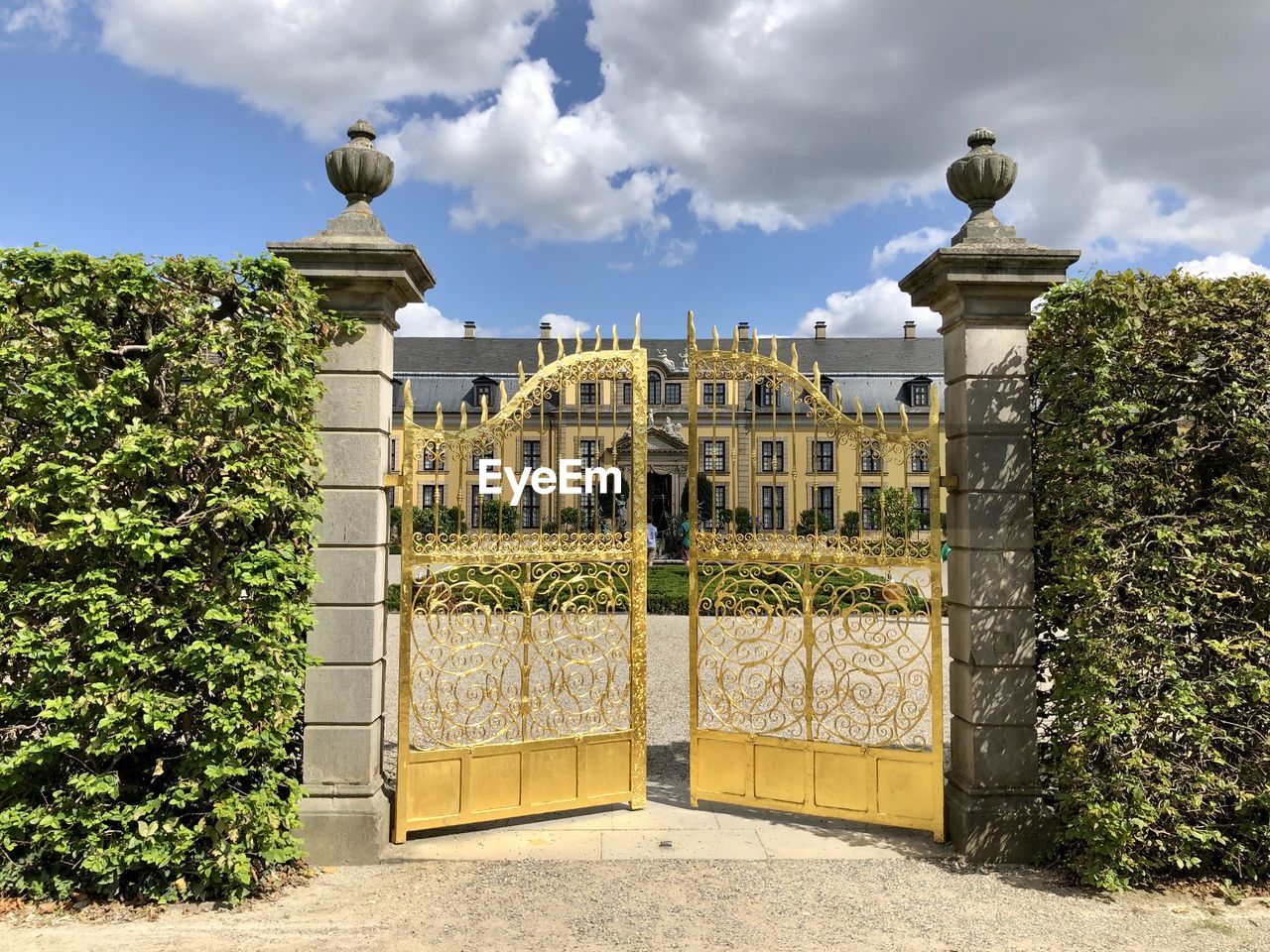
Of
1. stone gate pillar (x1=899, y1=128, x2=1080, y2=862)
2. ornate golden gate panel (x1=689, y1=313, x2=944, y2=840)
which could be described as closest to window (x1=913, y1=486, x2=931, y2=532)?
ornate golden gate panel (x1=689, y1=313, x2=944, y2=840)

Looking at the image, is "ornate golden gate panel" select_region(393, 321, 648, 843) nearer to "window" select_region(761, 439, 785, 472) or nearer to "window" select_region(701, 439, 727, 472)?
"window" select_region(701, 439, 727, 472)

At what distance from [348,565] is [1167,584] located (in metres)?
4.31

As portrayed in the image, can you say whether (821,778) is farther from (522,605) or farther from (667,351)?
(667,351)

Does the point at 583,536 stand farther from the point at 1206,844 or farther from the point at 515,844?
the point at 1206,844

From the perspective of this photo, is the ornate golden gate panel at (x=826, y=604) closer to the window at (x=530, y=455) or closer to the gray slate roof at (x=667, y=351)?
the window at (x=530, y=455)

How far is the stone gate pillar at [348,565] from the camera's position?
4.34 metres

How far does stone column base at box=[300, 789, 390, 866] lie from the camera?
14.1 ft

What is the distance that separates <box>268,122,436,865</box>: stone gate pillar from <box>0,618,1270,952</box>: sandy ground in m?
0.31

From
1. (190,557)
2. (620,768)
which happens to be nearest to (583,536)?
(620,768)

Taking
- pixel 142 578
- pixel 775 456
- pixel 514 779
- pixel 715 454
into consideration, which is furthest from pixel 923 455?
pixel 142 578

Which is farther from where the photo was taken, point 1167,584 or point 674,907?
point 1167,584

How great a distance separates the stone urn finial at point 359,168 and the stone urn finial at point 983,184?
11.2 feet

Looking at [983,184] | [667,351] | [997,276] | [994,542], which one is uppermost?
[667,351]

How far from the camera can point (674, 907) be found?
383cm
